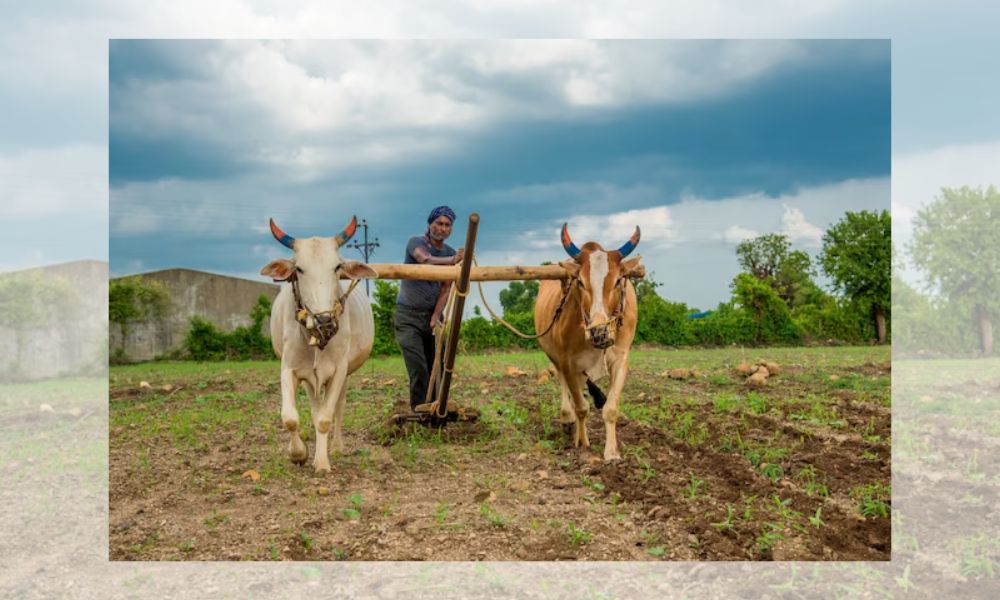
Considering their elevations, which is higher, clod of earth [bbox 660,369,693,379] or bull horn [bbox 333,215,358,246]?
bull horn [bbox 333,215,358,246]

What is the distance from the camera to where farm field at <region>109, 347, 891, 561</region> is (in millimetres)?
5191

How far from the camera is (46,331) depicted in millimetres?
21516

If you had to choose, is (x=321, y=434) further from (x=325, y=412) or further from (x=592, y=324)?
(x=592, y=324)

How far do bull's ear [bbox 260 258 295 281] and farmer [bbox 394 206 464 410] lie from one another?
2.07 metres

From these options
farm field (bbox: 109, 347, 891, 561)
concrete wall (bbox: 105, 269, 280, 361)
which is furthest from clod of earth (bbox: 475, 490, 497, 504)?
concrete wall (bbox: 105, 269, 280, 361)

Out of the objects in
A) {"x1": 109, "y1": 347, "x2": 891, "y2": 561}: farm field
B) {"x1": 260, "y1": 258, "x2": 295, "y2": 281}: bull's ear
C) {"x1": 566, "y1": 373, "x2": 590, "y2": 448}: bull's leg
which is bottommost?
{"x1": 109, "y1": 347, "x2": 891, "y2": 561}: farm field

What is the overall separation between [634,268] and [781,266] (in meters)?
42.1

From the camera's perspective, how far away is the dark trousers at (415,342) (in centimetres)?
852

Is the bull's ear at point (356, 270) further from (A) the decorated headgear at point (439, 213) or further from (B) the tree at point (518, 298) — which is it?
(B) the tree at point (518, 298)

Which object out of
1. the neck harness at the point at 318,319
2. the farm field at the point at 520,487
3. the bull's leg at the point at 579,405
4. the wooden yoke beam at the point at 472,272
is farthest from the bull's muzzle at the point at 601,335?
the neck harness at the point at 318,319

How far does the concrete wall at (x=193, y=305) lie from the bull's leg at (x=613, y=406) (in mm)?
23477

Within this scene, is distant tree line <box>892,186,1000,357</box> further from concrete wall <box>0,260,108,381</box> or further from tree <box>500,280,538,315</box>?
concrete wall <box>0,260,108,381</box>

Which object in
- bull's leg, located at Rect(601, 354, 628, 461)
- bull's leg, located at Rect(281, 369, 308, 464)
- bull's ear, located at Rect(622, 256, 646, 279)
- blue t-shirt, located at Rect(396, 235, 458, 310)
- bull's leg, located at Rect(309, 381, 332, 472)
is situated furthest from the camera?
blue t-shirt, located at Rect(396, 235, 458, 310)

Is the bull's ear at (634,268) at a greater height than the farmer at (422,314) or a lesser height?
greater
